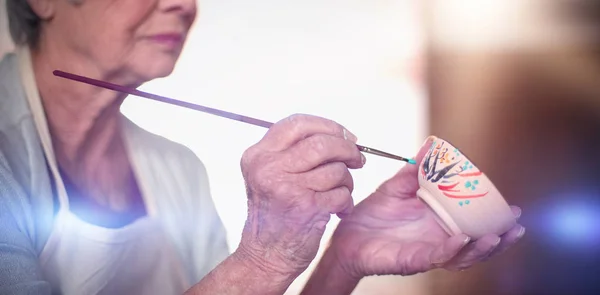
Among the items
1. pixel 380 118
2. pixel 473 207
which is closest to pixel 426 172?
pixel 473 207

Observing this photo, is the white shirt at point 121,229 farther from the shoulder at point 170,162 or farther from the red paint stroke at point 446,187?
the red paint stroke at point 446,187

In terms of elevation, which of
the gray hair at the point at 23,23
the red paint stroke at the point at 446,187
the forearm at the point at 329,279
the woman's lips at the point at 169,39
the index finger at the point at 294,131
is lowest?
the forearm at the point at 329,279

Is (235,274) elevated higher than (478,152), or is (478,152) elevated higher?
(478,152)

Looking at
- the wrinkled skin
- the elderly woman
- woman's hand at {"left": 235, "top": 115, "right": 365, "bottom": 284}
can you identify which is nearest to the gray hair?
the elderly woman

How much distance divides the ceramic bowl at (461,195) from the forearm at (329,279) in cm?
21

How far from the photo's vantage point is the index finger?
0.76m

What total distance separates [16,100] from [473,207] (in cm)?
Result: 72

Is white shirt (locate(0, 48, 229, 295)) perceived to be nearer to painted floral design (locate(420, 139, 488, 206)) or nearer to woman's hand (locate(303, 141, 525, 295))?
woman's hand (locate(303, 141, 525, 295))

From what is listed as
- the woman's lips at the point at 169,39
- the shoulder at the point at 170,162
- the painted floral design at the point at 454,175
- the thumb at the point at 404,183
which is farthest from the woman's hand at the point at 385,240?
the woman's lips at the point at 169,39

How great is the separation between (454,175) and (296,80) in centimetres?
31

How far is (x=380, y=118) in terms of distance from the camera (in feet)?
2.97

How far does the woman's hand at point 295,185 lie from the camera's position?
762 millimetres

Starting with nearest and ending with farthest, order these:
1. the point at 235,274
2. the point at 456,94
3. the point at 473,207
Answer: the point at 473,207 < the point at 235,274 < the point at 456,94

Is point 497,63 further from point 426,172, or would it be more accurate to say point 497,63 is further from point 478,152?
point 426,172
